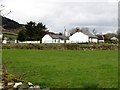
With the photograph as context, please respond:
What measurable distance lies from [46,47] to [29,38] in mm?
41122

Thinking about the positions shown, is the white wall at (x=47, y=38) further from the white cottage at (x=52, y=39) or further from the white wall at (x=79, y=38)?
the white wall at (x=79, y=38)

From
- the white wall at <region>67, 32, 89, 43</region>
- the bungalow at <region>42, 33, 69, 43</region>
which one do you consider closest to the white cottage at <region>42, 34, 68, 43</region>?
the bungalow at <region>42, 33, 69, 43</region>

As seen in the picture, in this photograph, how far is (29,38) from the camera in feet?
333

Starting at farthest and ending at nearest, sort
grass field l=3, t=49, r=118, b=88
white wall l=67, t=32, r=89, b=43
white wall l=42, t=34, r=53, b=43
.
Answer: white wall l=67, t=32, r=89, b=43, white wall l=42, t=34, r=53, b=43, grass field l=3, t=49, r=118, b=88

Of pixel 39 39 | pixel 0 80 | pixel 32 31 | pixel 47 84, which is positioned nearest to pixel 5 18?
pixel 47 84

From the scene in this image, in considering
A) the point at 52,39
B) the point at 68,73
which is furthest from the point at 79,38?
the point at 68,73

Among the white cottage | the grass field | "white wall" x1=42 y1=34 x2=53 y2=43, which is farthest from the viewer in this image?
the white cottage

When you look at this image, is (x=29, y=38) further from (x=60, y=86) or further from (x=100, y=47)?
(x=60, y=86)

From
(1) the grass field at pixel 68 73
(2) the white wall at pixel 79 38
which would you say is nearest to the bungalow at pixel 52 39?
(2) the white wall at pixel 79 38

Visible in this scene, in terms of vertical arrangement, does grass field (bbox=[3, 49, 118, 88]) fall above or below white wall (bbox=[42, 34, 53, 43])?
below

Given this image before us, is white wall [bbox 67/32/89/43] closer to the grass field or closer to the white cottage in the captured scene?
the white cottage

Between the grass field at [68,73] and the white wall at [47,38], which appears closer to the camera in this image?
the grass field at [68,73]

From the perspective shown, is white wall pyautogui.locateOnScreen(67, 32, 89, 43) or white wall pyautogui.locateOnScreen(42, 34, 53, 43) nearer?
white wall pyautogui.locateOnScreen(42, 34, 53, 43)

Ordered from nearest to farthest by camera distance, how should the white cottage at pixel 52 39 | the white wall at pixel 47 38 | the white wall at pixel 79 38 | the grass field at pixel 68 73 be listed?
the grass field at pixel 68 73 → the white wall at pixel 47 38 → the white cottage at pixel 52 39 → the white wall at pixel 79 38
